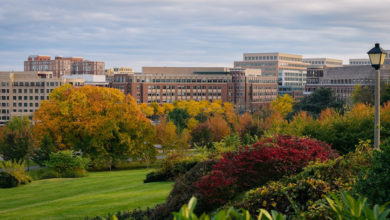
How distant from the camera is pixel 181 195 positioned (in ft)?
54.7

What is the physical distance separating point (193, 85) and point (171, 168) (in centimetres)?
14114

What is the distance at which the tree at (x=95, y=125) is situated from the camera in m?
54.9

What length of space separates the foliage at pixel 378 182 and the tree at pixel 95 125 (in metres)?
46.5

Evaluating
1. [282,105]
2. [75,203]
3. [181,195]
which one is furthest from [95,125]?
[282,105]

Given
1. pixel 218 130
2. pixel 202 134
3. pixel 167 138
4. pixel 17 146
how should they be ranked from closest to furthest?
pixel 17 146 → pixel 167 138 → pixel 202 134 → pixel 218 130

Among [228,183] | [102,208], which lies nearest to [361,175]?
[228,183]

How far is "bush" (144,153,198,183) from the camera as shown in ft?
99.8

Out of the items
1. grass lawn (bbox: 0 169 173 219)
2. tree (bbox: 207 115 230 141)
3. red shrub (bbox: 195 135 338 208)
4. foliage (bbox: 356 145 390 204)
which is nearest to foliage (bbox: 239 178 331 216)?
red shrub (bbox: 195 135 338 208)

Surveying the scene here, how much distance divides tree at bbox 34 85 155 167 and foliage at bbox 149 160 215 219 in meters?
36.8

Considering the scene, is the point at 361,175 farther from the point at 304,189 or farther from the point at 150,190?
the point at 150,190

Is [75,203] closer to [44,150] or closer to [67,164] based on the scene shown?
[67,164]

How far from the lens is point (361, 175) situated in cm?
1051

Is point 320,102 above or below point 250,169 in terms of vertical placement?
above

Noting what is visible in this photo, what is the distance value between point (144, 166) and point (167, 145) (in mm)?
5054
